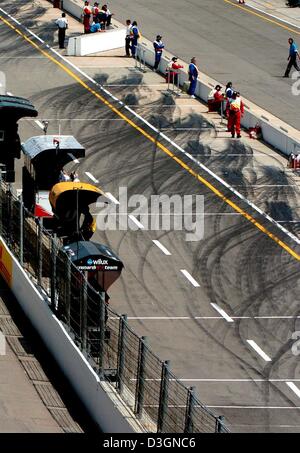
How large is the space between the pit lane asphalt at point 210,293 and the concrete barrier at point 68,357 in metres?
2.59

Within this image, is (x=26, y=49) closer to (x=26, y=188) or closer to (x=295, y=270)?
(x=26, y=188)

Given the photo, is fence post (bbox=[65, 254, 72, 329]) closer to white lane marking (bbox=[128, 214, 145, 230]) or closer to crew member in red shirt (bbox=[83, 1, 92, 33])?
white lane marking (bbox=[128, 214, 145, 230])

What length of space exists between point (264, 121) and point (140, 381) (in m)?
26.6

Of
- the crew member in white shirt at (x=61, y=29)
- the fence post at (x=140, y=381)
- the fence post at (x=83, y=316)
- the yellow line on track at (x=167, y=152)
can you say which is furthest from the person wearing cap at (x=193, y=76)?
the fence post at (x=140, y=381)

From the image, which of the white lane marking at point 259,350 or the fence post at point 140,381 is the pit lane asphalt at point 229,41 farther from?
the fence post at point 140,381

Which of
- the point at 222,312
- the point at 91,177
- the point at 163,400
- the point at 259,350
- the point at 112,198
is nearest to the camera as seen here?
the point at 163,400

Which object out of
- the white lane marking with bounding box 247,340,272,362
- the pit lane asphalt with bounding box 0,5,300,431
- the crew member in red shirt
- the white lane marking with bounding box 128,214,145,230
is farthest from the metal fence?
the crew member in red shirt

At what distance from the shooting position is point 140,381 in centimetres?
2523

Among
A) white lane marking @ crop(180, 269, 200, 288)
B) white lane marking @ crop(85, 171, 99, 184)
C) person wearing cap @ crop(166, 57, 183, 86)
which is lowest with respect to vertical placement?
person wearing cap @ crop(166, 57, 183, 86)

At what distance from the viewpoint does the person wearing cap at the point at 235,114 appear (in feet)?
165

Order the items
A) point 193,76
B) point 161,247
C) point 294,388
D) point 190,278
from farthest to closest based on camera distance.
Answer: point 193,76 < point 161,247 < point 190,278 < point 294,388

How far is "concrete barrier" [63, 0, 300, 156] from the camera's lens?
49469 millimetres

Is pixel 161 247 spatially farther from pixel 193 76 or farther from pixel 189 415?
pixel 189 415

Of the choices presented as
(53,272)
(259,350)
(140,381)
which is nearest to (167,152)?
(259,350)
